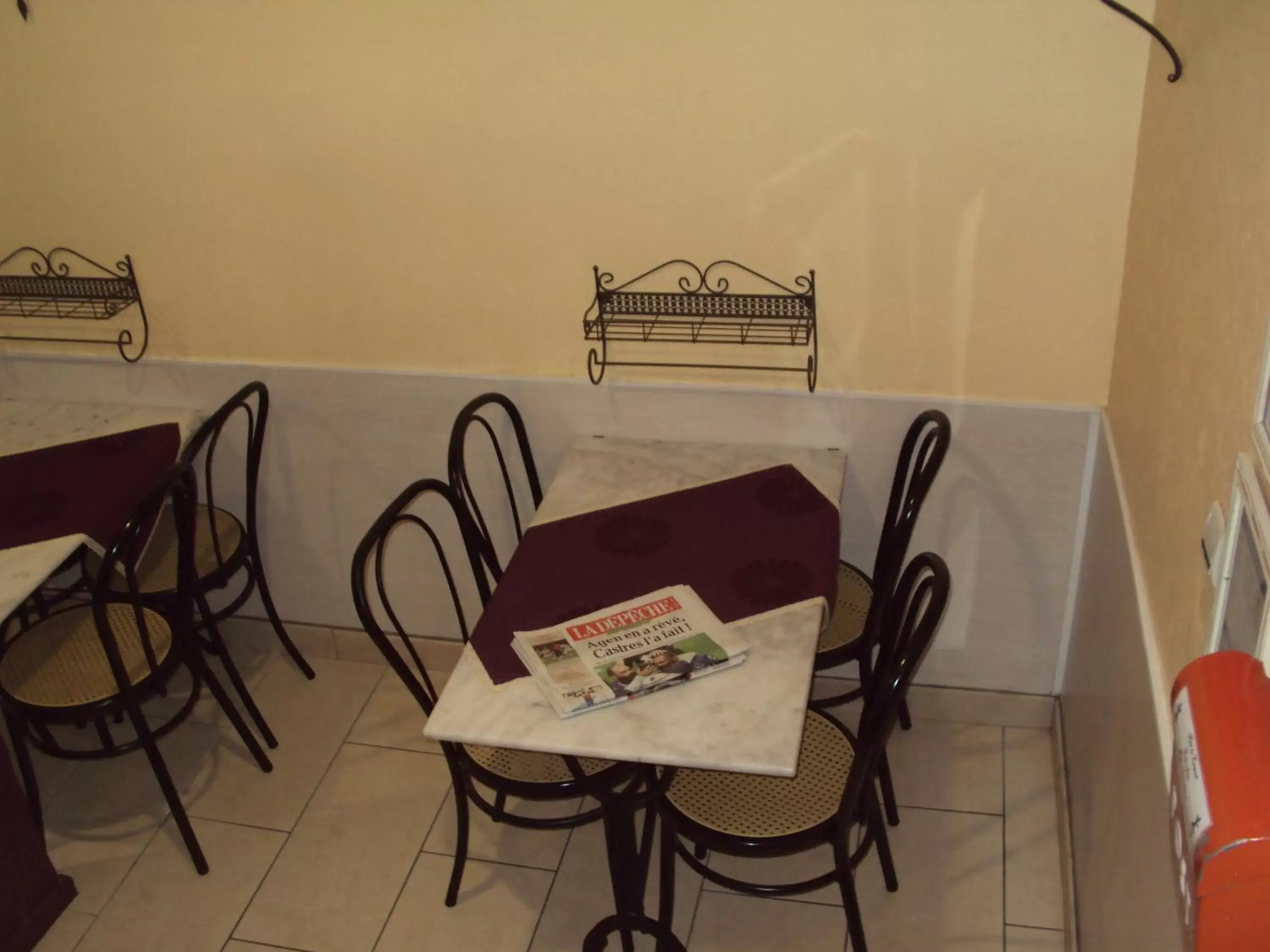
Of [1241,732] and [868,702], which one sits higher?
[1241,732]

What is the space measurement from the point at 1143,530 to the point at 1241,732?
975 millimetres

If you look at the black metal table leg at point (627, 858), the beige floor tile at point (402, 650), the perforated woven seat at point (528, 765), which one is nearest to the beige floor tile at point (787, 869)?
the black metal table leg at point (627, 858)

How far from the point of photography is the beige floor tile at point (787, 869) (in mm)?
2268

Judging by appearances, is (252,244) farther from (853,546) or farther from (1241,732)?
(1241,732)

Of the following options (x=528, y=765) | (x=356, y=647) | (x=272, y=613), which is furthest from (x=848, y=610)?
(x=272, y=613)

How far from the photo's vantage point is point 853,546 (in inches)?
98.3

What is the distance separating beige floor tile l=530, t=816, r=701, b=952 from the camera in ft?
7.27

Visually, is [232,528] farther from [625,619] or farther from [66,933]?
[625,619]

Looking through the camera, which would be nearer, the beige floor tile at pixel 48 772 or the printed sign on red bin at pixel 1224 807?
the printed sign on red bin at pixel 1224 807

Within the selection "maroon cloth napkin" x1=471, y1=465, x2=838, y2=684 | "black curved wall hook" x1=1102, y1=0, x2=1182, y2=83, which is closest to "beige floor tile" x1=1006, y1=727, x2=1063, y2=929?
"maroon cloth napkin" x1=471, y1=465, x2=838, y2=684

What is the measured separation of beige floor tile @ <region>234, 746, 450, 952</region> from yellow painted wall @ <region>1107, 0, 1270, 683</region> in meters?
1.59

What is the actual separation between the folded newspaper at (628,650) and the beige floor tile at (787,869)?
0.66 m

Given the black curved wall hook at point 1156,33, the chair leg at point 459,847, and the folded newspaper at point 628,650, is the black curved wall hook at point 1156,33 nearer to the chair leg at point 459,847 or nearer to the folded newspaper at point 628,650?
the folded newspaper at point 628,650

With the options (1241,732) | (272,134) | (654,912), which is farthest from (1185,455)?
(272,134)
